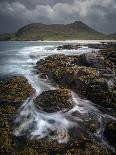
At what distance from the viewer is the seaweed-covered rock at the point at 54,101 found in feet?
69.5

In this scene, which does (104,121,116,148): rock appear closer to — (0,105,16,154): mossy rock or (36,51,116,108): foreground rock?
(36,51,116,108): foreground rock

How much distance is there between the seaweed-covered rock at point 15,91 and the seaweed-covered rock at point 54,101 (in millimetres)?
2242

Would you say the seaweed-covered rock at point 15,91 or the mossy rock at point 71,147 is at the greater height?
the seaweed-covered rock at point 15,91

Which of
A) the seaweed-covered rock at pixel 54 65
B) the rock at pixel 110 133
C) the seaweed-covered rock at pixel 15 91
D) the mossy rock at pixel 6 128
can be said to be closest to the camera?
the mossy rock at pixel 6 128

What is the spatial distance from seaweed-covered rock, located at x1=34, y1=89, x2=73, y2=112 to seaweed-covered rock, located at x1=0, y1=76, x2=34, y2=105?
224cm

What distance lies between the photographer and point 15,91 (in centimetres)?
2536

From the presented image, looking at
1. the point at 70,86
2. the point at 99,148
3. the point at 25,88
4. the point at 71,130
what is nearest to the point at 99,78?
the point at 70,86

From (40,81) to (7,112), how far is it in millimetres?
10496

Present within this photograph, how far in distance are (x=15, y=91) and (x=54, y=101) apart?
562 centimetres

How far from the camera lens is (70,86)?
2731cm

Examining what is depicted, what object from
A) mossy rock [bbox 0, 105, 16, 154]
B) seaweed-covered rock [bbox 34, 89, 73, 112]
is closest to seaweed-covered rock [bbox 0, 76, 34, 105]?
mossy rock [bbox 0, 105, 16, 154]

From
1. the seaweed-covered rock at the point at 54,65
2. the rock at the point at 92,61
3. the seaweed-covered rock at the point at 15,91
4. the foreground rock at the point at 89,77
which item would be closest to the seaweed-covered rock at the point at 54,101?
the seaweed-covered rock at the point at 15,91

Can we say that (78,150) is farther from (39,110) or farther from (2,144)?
(39,110)

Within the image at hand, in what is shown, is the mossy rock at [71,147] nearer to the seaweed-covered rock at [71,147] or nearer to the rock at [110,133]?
the seaweed-covered rock at [71,147]
